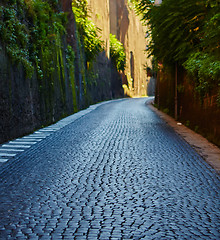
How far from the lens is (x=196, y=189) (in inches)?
188

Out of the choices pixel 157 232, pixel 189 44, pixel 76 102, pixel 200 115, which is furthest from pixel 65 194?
pixel 76 102

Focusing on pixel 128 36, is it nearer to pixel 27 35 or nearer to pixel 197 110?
pixel 27 35

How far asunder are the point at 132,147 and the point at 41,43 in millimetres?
6998

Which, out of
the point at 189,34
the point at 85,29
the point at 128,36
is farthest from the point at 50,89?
the point at 128,36

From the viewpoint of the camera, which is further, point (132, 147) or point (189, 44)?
point (189, 44)

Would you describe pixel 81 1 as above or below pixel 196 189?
above

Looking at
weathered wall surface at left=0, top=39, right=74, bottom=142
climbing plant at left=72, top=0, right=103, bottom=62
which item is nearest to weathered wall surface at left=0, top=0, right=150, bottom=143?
weathered wall surface at left=0, top=39, right=74, bottom=142

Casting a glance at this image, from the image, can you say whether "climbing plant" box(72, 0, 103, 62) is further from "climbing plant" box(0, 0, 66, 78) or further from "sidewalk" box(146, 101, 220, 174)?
"sidewalk" box(146, 101, 220, 174)

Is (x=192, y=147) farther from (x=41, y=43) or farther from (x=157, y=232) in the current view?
(x=41, y=43)

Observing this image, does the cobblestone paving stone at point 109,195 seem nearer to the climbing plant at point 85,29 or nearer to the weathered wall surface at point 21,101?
the weathered wall surface at point 21,101

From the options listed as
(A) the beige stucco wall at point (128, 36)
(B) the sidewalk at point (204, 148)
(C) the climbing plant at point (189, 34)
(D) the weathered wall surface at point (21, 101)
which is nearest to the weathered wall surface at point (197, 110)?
(B) the sidewalk at point (204, 148)

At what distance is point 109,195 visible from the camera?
449 cm

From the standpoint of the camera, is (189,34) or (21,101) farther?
(189,34)

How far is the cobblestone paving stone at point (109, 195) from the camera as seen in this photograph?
11.0 ft
